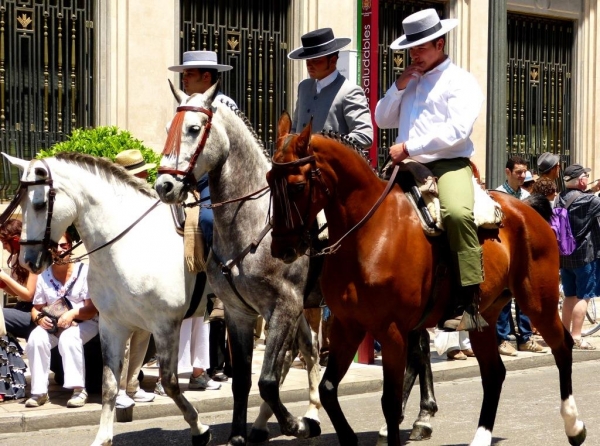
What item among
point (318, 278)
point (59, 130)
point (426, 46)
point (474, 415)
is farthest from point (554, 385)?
point (59, 130)

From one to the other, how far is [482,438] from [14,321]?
14.7 feet

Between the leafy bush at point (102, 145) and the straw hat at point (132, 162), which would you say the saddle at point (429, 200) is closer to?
the straw hat at point (132, 162)

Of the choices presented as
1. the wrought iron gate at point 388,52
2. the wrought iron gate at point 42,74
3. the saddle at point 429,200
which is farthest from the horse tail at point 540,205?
the wrought iron gate at point 388,52

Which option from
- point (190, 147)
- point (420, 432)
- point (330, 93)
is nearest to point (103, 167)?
point (190, 147)

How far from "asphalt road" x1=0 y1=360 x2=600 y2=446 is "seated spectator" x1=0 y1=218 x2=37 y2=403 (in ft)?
3.07

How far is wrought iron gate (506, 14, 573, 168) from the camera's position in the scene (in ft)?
64.1

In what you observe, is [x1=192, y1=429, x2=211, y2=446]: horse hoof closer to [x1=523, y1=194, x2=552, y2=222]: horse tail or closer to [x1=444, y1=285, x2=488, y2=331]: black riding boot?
[x1=444, y1=285, x2=488, y2=331]: black riding boot

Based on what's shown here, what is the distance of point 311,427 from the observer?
7.66 meters

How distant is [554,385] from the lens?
34.6ft

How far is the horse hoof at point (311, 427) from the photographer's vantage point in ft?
24.9

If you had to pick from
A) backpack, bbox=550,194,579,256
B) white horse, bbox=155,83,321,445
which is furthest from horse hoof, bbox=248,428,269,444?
backpack, bbox=550,194,579,256

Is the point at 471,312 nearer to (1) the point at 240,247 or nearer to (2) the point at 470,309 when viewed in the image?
(2) the point at 470,309

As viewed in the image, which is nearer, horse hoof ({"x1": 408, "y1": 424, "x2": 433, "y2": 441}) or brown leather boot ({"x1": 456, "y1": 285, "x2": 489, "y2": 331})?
brown leather boot ({"x1": 456, "y1": 285, "x2": 489, "y2": 331})

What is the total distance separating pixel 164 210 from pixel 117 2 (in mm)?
6979
